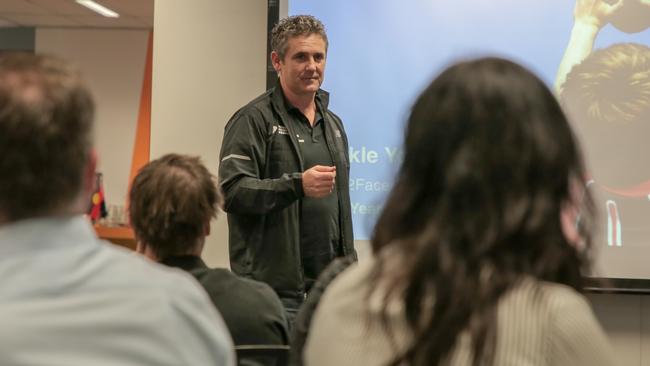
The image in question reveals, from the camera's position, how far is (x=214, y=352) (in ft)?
3.82

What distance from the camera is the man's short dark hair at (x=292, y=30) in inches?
135

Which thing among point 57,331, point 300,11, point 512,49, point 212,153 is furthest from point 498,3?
point 57,331

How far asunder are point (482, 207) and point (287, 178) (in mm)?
2124

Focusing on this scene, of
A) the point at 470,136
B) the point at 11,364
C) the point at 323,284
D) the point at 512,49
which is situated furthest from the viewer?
the point at 512,49

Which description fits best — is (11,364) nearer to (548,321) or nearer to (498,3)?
(548,321)

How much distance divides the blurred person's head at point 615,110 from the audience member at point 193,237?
7.31 ft

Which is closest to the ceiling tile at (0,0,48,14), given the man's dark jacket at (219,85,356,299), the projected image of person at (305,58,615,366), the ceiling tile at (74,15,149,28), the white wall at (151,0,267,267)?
the ceiling tile at (74,15,149,28)

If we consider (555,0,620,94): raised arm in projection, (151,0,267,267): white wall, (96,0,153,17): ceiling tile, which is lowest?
(151,0,267,267): white wall

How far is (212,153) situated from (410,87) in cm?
96

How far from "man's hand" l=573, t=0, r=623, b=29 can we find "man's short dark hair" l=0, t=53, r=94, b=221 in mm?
3218

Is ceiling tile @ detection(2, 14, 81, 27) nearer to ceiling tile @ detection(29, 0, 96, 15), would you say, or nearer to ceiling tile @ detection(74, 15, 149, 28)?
ceiling tile @ detection(74, 15, 149, 28)

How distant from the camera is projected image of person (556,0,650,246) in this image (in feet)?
12.7

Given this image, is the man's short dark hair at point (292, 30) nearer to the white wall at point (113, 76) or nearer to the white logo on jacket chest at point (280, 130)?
the white logo on jacket chest at point (280, 130)

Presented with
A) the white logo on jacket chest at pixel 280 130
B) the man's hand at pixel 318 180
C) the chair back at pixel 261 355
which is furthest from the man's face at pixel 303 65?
the chair back at pixel 261 355
